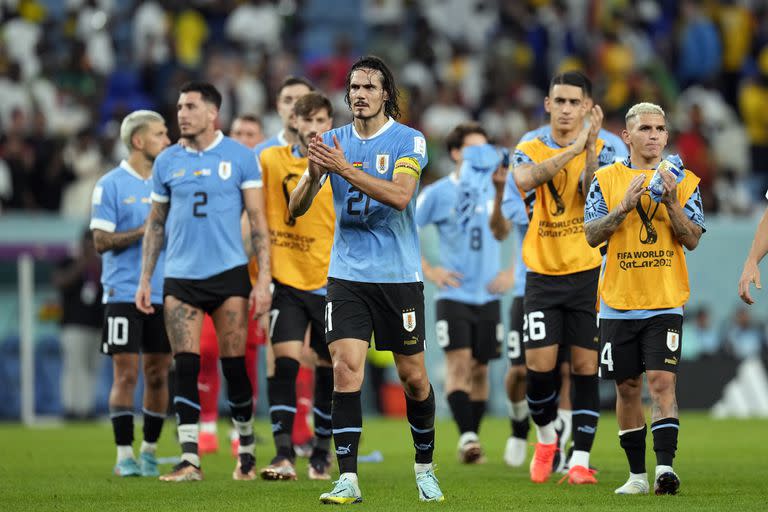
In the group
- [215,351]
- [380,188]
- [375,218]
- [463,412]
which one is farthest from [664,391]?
[215,351]

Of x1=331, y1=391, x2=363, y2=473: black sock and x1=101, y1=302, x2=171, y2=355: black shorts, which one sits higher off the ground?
x1=101, y1=302, x2=171, y2=355: black shorts

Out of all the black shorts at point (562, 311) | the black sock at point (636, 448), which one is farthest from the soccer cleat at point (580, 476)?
the black shorts at point (562, 311)

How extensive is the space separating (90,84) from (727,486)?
624 inches

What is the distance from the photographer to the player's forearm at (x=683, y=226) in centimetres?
916

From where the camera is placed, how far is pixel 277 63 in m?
24.2

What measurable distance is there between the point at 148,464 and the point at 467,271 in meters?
3.65

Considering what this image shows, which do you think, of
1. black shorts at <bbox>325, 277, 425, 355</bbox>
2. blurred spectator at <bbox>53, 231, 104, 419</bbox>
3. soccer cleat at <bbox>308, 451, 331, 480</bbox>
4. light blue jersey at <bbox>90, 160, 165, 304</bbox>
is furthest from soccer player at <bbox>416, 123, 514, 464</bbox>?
blurred spectator at <bbox>53, 231, 104, 419</bbox>

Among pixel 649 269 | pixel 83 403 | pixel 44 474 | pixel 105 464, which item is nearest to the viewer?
pixel 649 269

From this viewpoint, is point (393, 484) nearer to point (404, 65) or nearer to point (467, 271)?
point (467, 271)

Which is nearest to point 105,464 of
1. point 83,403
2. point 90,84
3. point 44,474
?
point 44,474

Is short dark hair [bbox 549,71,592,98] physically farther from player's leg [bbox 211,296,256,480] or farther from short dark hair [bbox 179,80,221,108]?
player's leg [bbox 211,296,256,480]

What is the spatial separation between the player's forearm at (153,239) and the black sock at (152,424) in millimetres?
1403

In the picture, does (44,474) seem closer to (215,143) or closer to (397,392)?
(215,143)

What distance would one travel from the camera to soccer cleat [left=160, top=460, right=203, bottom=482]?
34.3 ft
